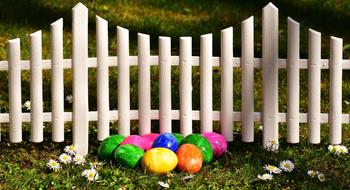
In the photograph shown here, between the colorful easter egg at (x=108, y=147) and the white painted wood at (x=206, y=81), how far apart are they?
1.99ft

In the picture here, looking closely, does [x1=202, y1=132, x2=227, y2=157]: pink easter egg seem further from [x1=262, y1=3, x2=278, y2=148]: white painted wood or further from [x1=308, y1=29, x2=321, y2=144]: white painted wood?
[x1=308, y1=29, x2=321, y2=144]: white painted wood

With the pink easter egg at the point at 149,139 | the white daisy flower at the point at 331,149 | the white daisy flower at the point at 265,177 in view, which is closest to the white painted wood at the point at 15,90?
the pink easter egg at the point at 149,139

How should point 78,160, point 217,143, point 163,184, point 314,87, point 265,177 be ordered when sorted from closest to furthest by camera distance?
point 163,184
point 265,177
point 78,160
point 217,143
point 314,87

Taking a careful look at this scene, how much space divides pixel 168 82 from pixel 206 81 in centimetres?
26

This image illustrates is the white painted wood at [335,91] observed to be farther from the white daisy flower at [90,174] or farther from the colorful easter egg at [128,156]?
the white daisy flower at [90,174]

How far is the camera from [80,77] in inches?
234

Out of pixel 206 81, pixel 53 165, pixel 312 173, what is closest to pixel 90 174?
pixel 53 165

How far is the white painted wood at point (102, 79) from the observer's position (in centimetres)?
588

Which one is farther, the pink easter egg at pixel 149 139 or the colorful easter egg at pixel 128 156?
the pink easter egg at pixel 149 139

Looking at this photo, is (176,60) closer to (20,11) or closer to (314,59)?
(314,59)

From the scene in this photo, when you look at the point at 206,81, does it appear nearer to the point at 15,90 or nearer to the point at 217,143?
the point at 217,143

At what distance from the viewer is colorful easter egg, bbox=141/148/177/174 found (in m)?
5.58

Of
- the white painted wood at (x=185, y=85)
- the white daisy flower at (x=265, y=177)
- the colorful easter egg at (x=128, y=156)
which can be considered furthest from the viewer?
the white painted wood at (x=185, y=85)

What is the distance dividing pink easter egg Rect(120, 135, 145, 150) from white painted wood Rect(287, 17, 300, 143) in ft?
3.42
